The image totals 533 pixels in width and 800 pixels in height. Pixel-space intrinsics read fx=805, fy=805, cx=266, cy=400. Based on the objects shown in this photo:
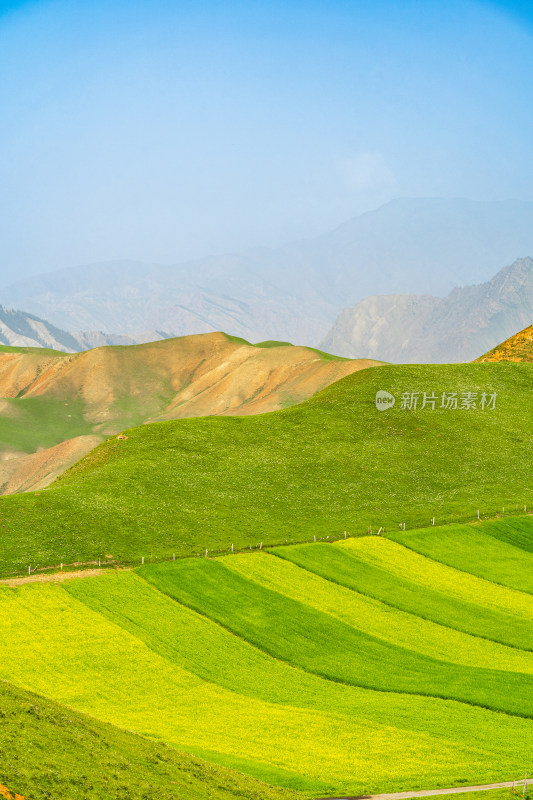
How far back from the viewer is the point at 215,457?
110 metres

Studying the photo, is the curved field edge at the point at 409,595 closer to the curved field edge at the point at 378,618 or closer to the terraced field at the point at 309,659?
the terraced field at the point at 309,659

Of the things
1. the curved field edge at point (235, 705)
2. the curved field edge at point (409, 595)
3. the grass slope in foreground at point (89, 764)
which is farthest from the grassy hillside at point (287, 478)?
the grass slope in foreground at point (89, 764)

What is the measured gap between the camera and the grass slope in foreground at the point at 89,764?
89.9 feet

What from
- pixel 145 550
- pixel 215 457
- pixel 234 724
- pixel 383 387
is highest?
pixel 383 387

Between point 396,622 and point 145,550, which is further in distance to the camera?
point 145,550

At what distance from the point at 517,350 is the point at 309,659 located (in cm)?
12635

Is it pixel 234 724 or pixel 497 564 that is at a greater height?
pixel 497 564

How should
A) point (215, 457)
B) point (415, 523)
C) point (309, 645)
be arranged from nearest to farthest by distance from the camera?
1. point (309, 645)
2. point (415, 523)
3. point (215, 457)

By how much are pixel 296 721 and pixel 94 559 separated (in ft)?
115

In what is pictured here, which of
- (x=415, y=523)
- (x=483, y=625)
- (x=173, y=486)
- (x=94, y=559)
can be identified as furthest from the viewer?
(x=173, y=486)

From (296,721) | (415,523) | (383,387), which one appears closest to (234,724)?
(296,721)

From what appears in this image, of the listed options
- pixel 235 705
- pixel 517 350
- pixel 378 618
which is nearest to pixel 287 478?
pixel 378 618

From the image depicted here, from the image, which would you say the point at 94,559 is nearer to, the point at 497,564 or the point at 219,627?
the point at 219,627

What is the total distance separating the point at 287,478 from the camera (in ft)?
340
